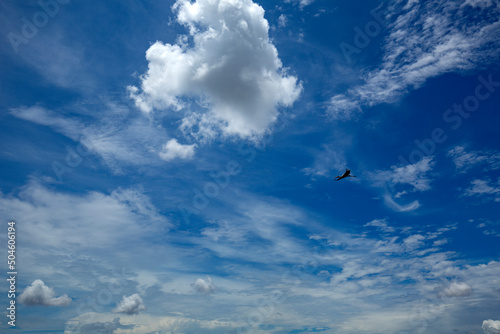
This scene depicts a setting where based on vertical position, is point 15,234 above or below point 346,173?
below

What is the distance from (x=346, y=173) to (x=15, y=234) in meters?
63.1

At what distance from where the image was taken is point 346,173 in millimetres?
38250

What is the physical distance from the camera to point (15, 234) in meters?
52.1

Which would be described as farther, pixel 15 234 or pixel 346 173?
pixel 15 234
